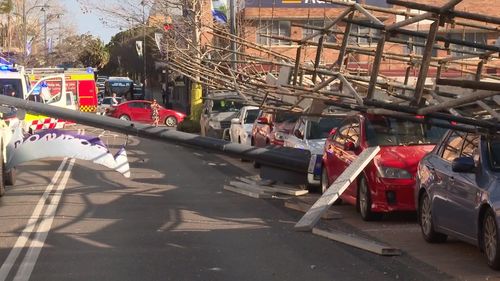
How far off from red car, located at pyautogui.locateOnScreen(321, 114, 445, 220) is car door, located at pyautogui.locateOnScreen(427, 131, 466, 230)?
1486 millimetres

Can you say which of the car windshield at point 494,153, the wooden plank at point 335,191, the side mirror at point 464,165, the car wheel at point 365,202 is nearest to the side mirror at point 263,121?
the car wheel at point 365,202

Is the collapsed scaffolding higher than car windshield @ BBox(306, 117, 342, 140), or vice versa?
the collapsed scaffolding

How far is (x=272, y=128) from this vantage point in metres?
20.5

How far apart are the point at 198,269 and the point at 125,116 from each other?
132 ft

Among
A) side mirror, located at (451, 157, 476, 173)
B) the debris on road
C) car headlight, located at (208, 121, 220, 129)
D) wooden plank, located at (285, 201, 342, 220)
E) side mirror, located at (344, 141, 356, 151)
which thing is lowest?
car headlight, located at (208, 121, 220, 129)

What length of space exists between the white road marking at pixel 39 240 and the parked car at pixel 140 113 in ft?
100.0

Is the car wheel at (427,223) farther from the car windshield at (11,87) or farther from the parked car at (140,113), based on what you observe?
the parked car at (140,113)

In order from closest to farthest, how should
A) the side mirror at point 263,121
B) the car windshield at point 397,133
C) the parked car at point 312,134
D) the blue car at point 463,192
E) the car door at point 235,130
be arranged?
the blue car at point 463,192 < the car windshield at point 397,133 < the parked car at point 312,134 < the side mirror at point 263,121 < the car door at point 235,130

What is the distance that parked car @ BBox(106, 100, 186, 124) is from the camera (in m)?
47.7

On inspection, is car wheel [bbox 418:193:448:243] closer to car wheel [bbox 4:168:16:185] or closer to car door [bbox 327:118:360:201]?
car door [bbox 327:118:360:201]

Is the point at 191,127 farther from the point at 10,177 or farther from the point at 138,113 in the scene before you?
the point at 10,177

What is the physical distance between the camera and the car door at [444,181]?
9773 millimetres

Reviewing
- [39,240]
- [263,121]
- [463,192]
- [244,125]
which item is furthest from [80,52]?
[463,192]

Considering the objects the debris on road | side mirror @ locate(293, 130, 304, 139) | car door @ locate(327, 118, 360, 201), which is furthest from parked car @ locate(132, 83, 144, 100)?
car door @ locate(327, 118, 360, 201)
